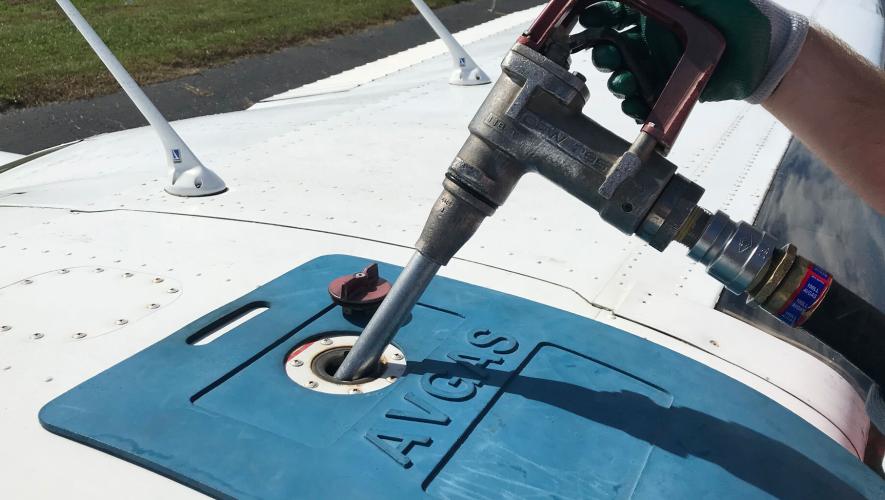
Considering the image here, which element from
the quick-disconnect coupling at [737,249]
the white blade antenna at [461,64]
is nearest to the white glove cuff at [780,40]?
the quick-disconnect coupling at [737,249]

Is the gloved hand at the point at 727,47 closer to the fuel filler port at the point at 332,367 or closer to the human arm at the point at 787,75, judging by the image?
the human arm at the point at 787,75

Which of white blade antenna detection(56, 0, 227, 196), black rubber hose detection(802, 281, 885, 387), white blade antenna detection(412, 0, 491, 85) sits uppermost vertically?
black rubber hose detection(802, 281, 885, 387)

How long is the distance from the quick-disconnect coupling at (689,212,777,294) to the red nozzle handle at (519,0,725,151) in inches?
5.6

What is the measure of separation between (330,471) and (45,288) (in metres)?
0.85

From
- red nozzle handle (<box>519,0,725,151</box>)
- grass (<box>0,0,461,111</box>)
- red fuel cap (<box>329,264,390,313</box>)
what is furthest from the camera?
grass (<box>0,0,461,111</box>)

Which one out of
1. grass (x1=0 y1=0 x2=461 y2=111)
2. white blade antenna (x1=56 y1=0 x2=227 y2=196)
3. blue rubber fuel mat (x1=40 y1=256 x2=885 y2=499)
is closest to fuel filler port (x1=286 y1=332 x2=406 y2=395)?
blue rubber fuel mat (x1=40 y1=256 x2=885 y2=499)

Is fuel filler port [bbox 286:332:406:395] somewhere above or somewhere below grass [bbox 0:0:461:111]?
above

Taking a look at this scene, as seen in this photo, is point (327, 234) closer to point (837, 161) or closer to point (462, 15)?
point (837, 161)

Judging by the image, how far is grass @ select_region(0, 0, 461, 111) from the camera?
7.19 meters

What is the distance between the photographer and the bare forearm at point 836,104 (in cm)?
100

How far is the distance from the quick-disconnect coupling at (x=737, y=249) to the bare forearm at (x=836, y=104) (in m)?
0.20

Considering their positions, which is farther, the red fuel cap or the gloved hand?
the red fuel cap

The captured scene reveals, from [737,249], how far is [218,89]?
6.90 meters

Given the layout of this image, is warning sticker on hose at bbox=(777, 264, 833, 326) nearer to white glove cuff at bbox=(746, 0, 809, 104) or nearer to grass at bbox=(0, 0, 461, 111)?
white glove cuff at bbox=(746, 0, 809, 104)
